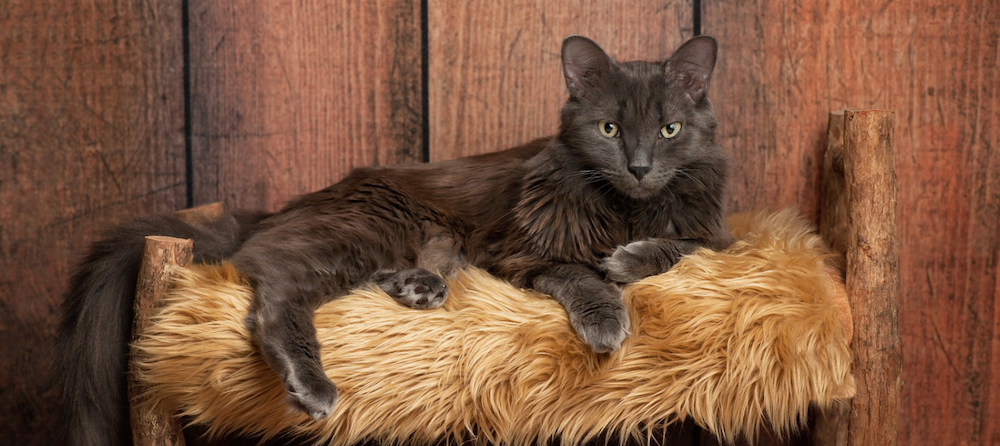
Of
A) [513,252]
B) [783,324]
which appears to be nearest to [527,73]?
[513,252]

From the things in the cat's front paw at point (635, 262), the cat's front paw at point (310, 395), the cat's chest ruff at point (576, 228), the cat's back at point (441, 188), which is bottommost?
the cat's front paw at point (310, 395)

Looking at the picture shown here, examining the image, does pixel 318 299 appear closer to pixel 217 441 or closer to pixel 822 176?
pixel 217 441

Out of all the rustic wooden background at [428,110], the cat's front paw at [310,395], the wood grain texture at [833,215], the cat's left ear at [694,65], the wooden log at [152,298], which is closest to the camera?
the cat's front paw at [310,395]

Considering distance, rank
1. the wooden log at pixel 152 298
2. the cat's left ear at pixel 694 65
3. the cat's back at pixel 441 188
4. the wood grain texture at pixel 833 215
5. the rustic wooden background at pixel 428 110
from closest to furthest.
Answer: the wooden log at pixel 152 298, the cat's left ear at pixel 694 65, the cat's back at pixel 441 188, the wood grain texture at pixel 833 215, the rustic wooden background at pixel 428 110

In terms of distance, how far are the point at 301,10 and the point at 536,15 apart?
51cm

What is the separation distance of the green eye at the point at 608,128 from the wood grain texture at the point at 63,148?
949 millimetres

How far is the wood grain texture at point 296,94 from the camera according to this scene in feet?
5.04

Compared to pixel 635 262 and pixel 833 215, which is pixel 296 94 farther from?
pixel 833 215

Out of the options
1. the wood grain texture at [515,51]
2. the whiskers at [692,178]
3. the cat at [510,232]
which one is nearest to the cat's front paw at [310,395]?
the cat at [510,232]

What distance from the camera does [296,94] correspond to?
1.56 metres

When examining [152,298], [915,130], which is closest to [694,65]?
[915,130]

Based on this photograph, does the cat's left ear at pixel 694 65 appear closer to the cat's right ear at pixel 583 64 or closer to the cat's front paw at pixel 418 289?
the cat's right ear at pixel 583 64

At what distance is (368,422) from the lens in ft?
3.20

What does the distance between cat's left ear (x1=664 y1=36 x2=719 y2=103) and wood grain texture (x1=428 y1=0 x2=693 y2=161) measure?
40 cm
